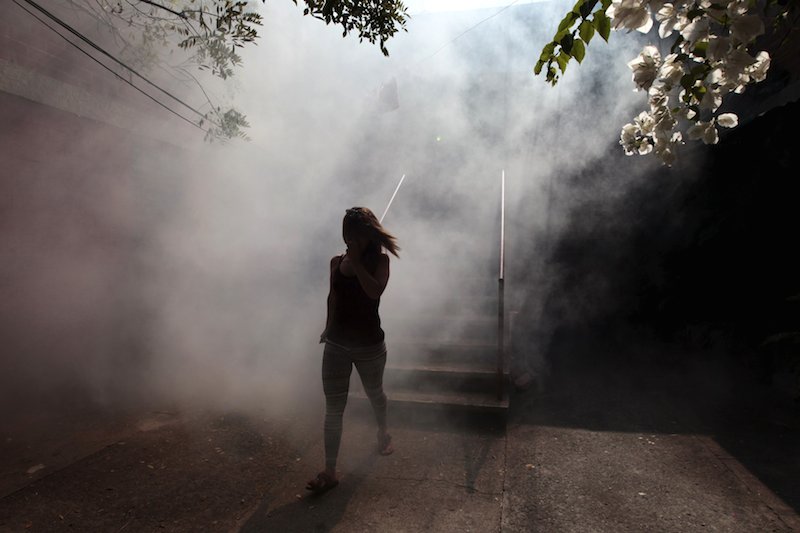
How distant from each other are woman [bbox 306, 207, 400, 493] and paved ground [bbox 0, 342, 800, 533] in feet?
1.39

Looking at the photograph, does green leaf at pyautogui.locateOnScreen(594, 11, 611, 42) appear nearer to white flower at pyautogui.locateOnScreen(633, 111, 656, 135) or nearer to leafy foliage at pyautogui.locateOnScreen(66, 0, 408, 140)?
white flower at pyautogui.locateOnScreen(633, 111, 656, 135)

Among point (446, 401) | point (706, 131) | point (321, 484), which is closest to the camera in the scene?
point (706, 131)

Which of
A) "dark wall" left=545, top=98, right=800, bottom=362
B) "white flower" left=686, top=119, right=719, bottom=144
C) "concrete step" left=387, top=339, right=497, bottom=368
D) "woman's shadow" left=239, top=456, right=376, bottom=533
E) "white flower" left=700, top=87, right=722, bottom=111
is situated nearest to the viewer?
"white flower" left=700, top=87, right=722, bottom=111

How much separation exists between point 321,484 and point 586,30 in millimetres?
2738

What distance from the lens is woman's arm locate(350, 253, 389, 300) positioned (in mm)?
2674

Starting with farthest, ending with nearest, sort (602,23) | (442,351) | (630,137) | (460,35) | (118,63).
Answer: (460,35) < (118,63) < (442,351) < (630,137) < (602,23)

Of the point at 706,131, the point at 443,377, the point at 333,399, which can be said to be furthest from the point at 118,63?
the point at 706,131

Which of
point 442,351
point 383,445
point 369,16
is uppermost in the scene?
point 369,16

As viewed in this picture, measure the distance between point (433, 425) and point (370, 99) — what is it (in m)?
5.91

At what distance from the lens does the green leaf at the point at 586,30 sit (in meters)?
1.26

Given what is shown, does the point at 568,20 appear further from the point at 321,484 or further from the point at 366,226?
the point at 321,484

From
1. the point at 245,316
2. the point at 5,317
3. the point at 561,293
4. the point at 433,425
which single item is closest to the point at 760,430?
the point at 433,425

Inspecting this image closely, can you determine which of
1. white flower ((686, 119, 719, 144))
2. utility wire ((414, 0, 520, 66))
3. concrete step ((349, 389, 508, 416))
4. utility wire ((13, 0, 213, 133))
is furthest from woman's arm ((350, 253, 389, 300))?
utility wire ((414, 0, 520, 66))

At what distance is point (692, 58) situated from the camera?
1232mm
